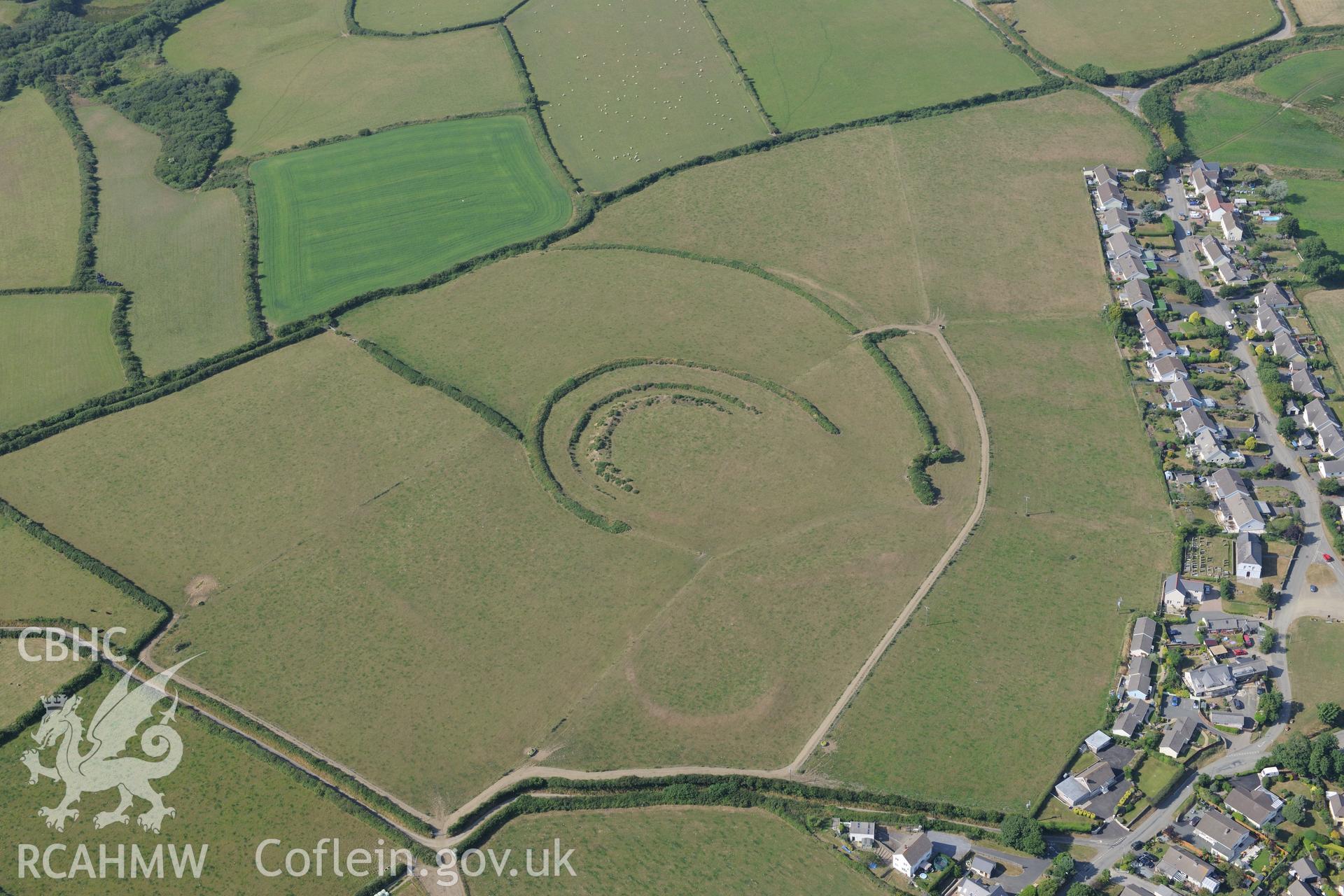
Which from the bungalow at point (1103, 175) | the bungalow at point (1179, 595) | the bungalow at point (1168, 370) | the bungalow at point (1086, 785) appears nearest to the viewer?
the bungalow at point (1086, 785)

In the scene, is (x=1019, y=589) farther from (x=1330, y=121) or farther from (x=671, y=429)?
(x=1330, y=121)

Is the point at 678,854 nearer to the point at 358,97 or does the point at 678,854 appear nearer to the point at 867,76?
the point at 867,76

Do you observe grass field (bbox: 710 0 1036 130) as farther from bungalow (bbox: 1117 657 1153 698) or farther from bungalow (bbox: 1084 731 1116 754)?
bungalow (bbox: 1084 731 1116 754)

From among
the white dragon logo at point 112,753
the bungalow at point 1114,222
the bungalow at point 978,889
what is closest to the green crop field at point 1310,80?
the bungalow at point 1114,222

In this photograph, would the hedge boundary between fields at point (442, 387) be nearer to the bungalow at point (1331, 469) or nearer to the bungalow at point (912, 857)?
the bungalow at point (912, 857)

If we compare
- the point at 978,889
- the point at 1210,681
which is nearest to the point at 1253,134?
the point at 1210,681
